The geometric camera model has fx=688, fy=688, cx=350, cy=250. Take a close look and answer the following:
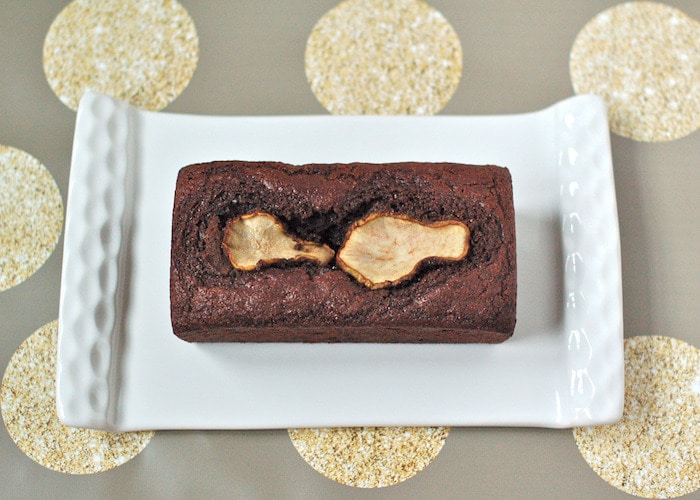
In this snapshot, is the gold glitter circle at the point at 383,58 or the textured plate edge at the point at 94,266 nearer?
the textured plate edge at the point at 94,266

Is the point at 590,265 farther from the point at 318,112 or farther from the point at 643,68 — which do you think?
the point at 318,112

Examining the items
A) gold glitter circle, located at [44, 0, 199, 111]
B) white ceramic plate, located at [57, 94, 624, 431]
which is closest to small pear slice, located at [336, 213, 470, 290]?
white ceramic plate, located at [57, 94, 624, 431]

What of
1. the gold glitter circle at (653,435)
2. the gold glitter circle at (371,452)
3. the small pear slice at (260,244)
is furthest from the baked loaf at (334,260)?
the gold glitter circle at (653,435)

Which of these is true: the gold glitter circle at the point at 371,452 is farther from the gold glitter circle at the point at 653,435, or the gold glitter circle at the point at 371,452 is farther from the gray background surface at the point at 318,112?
the gold glitter circle at the point at 653,435

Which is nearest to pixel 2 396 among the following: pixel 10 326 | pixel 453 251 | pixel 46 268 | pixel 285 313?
pixel 10 326

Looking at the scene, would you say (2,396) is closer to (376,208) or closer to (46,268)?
(46,268)

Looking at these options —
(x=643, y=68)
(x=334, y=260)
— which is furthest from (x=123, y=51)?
(x=643, y=68)

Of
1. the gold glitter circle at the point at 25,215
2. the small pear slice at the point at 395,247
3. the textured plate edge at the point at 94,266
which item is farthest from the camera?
the gold glitter circle at the point at 25,215
